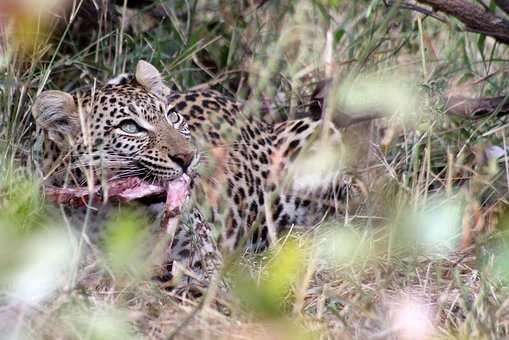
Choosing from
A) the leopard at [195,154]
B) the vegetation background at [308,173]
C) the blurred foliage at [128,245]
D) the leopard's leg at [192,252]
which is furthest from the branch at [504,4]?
the blurred foliage at [128,245]

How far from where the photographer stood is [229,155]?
18.9ft

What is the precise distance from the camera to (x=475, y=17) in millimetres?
Answer: 5188

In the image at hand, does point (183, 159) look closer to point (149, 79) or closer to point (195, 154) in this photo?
point (195, 154)

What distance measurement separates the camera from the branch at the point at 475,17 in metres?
5.16

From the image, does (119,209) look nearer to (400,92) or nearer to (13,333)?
(13,333)

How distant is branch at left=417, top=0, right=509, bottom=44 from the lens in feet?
16.9

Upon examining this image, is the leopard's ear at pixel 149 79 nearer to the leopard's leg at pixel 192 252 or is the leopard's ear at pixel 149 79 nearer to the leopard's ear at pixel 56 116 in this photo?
the leopard's ear at pixel 56 116

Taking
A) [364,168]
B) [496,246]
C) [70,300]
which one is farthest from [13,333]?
[364,168]

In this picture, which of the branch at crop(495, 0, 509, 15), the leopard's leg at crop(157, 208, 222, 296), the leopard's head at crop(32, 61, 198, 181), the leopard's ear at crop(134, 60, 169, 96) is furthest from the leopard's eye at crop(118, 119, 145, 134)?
the branch at crop(495, 0, 509, 15)

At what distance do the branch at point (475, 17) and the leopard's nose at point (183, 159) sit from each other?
1424 mm

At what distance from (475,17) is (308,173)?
114 centimetres

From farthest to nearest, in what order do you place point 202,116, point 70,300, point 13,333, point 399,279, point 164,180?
point 202,116
point 164,180
point 399,279
point 70,300
point 13,333

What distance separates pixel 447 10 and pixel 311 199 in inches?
51.9

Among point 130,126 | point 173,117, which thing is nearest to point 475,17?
point 173,117
